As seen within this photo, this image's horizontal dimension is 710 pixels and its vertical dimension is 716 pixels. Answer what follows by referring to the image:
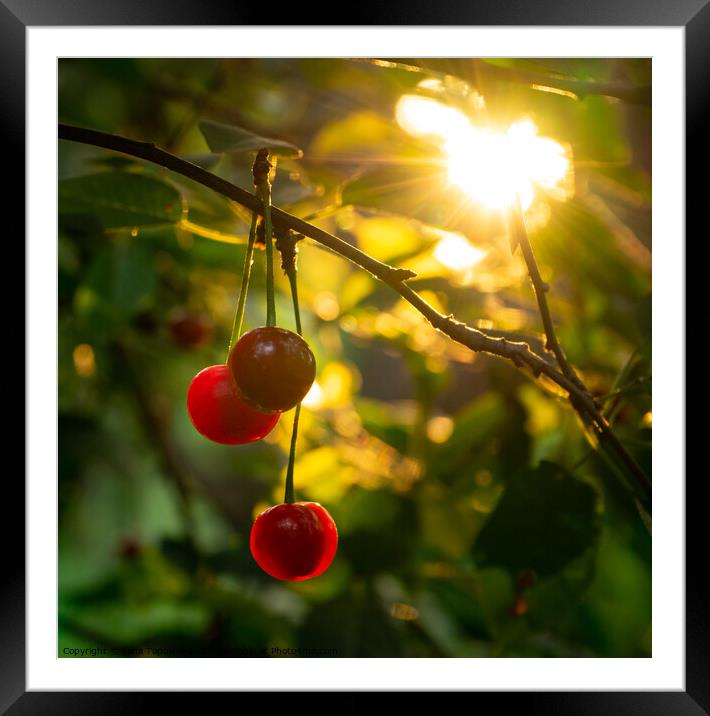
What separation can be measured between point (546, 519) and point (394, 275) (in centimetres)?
37

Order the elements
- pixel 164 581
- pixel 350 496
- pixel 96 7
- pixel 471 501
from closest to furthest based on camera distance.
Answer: pixel 96 7 → pixel 350 496 → pixel 471 501 → pixel 164 581

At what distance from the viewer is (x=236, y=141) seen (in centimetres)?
73

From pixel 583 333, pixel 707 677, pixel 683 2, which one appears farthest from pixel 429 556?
pixel 683 2

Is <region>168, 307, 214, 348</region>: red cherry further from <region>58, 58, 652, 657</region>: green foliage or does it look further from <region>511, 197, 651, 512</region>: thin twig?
<region>511, 197, 651, 512</region>: thin twig

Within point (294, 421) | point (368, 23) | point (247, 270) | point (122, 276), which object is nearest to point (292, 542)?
point (294, 421)

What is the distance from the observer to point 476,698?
96cm

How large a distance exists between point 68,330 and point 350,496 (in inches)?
26.8

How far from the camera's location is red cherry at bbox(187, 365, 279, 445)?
682 mm

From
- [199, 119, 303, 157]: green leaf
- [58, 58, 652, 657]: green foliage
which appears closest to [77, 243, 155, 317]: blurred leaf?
[58, 58, 652, 657]: green foliage

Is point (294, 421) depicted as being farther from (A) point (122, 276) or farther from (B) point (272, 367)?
(A) point (122, 276)

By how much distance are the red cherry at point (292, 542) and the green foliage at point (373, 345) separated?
24 centimetres

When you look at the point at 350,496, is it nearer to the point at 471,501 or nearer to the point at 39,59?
the point at 471,501

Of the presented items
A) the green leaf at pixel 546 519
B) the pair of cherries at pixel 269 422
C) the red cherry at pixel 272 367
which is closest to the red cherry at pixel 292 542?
the pair of cherries at pixel 269 422

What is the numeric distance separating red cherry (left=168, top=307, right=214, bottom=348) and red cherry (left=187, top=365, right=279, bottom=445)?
1.07m
